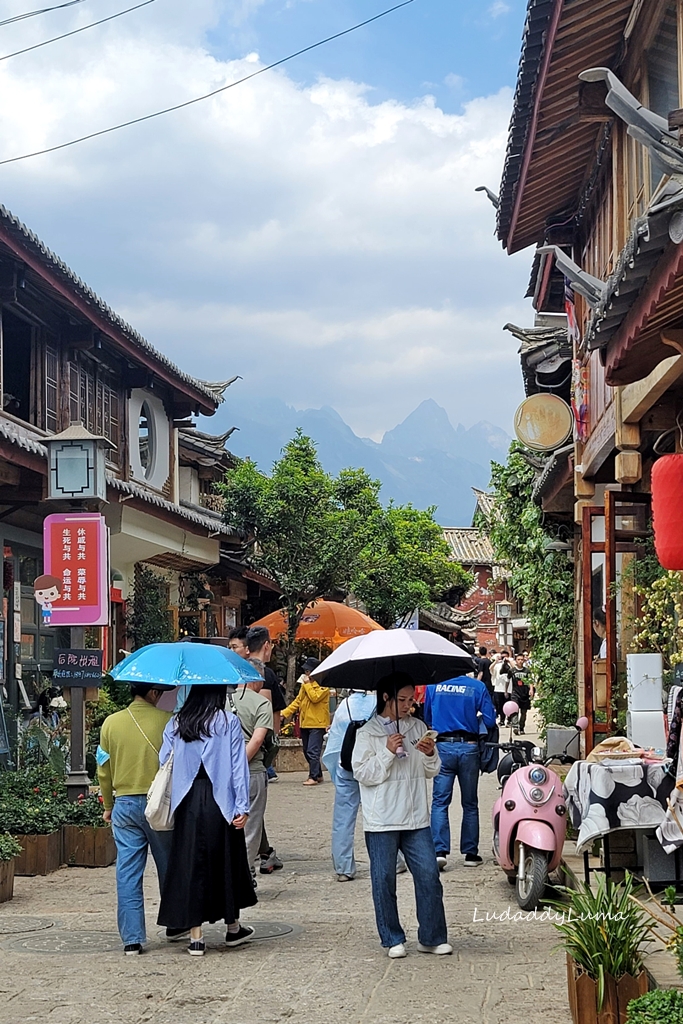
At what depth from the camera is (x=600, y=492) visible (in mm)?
15617

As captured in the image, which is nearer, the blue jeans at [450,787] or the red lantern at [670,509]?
the red lantern at [670,509]

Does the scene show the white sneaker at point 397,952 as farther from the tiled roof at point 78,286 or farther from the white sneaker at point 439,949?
the tiled roof at point 78,286

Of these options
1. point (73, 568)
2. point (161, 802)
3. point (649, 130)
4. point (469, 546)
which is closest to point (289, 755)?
point (73, 568)

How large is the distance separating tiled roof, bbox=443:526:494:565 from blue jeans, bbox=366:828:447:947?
5420 centimetres

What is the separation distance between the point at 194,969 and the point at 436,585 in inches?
1435

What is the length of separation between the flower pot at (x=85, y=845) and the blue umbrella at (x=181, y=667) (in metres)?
3.80

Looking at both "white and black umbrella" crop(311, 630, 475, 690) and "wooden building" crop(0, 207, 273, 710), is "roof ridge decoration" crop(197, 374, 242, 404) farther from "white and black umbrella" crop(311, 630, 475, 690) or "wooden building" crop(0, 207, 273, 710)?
"white and black umbrella" crop(311, 630, 475, 690)

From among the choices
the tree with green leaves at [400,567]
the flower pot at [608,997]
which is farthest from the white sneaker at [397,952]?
the tree with green leaves at [400,567]

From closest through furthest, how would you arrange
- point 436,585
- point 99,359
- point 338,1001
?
point 338,1001 < point 99,359 < point 436,585

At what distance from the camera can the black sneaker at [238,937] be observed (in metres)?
7.83

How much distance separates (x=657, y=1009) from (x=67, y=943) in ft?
15.4

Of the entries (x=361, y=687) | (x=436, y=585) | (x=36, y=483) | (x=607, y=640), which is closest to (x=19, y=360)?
(x=36, y=483)

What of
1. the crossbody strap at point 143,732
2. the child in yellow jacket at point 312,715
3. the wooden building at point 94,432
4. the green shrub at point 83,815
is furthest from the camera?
the child in yellow jacket at point 312,715

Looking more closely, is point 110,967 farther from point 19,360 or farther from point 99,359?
point 99,359
